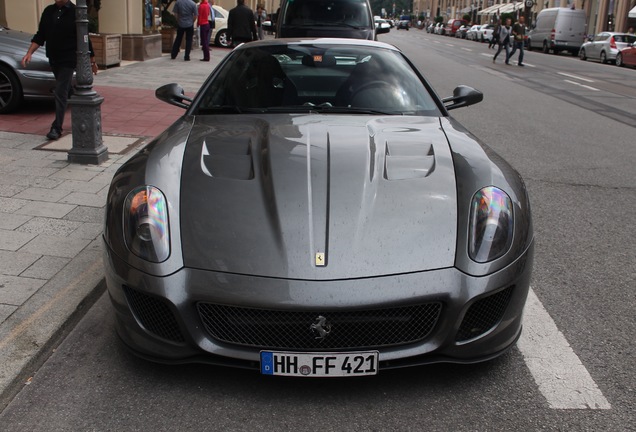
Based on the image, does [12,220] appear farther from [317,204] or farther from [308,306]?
Result: [308,306]

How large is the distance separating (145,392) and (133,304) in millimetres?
374

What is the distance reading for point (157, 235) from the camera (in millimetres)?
3119

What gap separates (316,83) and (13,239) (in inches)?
89.2

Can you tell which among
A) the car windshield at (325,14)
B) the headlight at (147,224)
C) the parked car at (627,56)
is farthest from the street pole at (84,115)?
the parked car at (627,56)

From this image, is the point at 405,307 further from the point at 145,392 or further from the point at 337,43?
the point at 337,43

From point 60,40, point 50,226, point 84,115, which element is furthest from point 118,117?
point 50,226

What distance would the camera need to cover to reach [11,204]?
18.7ft

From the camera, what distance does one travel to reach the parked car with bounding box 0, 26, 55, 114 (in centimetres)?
917

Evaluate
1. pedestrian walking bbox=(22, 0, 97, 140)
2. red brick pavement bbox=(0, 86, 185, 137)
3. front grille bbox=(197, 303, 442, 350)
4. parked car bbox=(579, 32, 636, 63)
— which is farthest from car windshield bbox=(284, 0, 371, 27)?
parked car bbox=(579, 32, 636, 63)

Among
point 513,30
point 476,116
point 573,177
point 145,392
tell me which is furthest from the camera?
point 513,30

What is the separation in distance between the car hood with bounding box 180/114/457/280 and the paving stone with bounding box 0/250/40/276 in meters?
1.40

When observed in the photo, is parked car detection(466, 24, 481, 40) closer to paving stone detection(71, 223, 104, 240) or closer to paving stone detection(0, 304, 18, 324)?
paving stone detection(71, 223, 104, 240)

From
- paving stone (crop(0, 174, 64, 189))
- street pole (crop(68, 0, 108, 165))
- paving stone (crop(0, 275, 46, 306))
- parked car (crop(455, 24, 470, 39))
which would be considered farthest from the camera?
parked car (crop(455, 24, 470, 39))

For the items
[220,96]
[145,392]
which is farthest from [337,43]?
[145,392]
